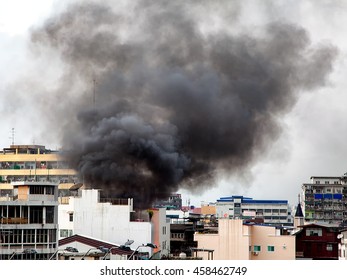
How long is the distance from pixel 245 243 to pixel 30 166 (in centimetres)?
1395

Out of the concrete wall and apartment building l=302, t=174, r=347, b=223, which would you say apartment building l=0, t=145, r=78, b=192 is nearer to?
the concrete wall

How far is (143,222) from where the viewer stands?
21.6 m

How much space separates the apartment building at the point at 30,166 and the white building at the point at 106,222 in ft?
33.2

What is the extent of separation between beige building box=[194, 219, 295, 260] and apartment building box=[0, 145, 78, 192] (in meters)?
10.9

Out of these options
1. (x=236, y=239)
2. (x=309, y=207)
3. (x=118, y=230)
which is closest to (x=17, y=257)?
(x=118, y=230)

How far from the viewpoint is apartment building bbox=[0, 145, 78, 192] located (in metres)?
32.8

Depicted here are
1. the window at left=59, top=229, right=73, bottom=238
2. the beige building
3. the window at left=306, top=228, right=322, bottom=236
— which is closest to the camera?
the window at left=59, top=229, right=73, bottom=238

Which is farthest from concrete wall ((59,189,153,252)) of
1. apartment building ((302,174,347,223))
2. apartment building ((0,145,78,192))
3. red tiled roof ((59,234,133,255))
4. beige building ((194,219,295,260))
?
apartment building ((302,174,347,223))

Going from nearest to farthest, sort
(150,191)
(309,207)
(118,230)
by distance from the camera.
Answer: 1. (118,230)
2. (150,191)
3. (309,207)

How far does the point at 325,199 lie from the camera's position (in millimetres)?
53062

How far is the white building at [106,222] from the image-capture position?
69.6 feet

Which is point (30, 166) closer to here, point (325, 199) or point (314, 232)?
point (314, 232)
